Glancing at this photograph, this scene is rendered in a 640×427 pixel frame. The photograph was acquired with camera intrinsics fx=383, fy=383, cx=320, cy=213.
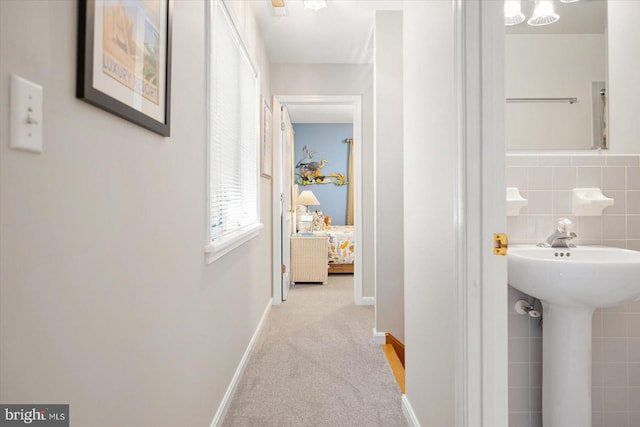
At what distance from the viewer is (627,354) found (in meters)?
1.67

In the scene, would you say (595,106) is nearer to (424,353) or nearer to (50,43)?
(424,353)

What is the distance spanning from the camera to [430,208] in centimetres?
157

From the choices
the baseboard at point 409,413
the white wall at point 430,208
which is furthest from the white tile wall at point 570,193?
the baseboard at point 409,413

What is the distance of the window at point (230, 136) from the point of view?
72.1 inches

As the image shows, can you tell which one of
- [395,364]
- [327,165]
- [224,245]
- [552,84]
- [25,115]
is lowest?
[395,364]

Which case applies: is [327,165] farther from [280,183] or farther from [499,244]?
[499,244]

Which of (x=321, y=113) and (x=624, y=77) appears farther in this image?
(x=321, y=113)

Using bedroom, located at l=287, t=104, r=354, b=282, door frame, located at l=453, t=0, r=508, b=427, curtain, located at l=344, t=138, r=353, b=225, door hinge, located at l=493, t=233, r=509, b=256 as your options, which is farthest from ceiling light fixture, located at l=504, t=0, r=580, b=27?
curtain, located at l=344, t=138, r=353, b=225

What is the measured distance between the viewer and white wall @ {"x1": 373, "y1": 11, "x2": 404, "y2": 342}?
10.2 ft

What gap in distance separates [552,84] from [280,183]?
2.79 meters

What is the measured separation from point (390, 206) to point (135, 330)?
241 centimetres

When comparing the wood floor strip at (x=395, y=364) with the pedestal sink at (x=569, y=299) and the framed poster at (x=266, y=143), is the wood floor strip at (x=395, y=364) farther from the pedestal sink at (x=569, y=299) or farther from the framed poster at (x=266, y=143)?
the framed poster at (x=266, y=143)

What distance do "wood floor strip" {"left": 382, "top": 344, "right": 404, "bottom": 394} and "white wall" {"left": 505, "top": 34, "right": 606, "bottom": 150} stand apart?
59.4 inches

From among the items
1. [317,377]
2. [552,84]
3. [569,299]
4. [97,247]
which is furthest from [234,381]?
[552,84]
